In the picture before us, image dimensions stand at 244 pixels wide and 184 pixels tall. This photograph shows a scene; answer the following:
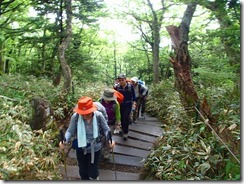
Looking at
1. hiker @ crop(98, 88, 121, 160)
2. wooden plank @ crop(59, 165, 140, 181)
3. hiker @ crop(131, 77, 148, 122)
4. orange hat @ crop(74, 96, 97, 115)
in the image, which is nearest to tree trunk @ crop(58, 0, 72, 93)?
hiker @ crop(131, 77, 148, 122)

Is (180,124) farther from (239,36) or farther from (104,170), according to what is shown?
(239,36)

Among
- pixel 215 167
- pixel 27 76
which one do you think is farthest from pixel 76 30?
pixel 215 167

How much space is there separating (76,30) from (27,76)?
1626 millimetres

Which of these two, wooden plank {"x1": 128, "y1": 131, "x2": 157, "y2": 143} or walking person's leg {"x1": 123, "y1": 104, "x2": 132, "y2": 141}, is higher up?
walking person's leg {"x1": 123, "y1": 104, "x2": 132, "y2": 141}

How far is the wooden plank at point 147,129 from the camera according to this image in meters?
5.87

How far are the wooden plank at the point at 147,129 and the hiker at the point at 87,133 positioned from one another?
110 inches

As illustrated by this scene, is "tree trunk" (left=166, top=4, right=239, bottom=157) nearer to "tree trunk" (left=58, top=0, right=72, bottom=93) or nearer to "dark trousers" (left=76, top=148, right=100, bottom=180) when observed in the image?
"dark trousers" (left=76, top=148, right=100, bottom=180)

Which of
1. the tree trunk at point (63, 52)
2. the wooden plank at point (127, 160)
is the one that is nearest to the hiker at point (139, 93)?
the tree trunk at point (63, 52)

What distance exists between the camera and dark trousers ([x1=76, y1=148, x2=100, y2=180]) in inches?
123

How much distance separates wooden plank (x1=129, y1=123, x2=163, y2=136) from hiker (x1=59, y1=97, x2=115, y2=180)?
280 cm

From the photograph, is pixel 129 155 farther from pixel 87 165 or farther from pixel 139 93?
pixel 139 93

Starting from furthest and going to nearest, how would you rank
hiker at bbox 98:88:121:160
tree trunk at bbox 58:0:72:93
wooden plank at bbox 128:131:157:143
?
1. tree trunk at bbox 58:0:72:93
2. wooden plank at bbox 128:131:157:143
3. hiker at bbox 98:88:121:160

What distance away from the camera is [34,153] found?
3672mm

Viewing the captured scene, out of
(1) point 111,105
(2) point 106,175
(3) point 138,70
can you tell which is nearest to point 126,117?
(1) point 111,105
